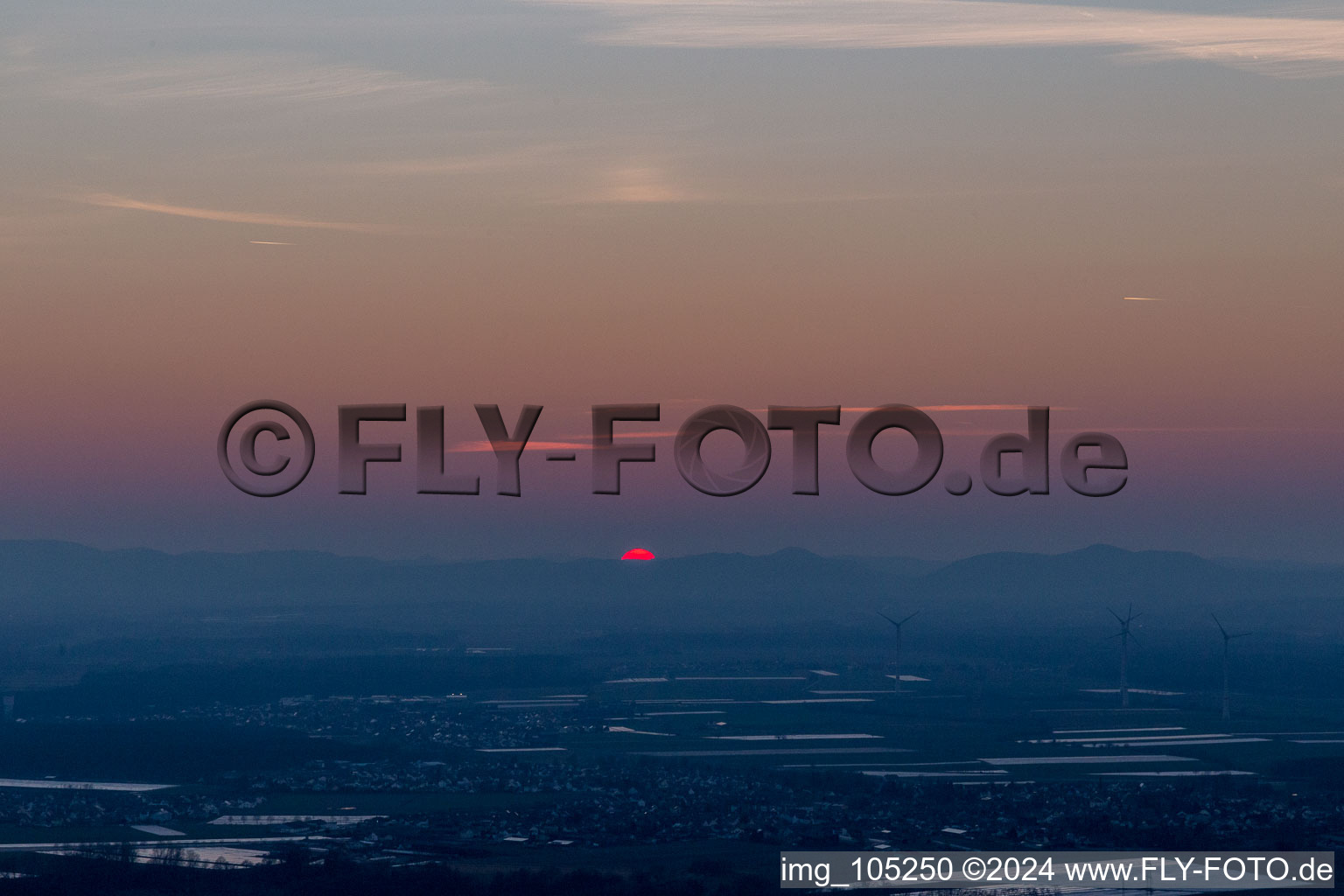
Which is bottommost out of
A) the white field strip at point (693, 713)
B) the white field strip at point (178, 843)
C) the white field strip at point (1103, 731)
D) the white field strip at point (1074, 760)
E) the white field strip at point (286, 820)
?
the white field strip at point (178, 843)

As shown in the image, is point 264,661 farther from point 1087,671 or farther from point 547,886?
point 547,886

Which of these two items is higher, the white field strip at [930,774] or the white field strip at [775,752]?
the white field strip at [775,752]

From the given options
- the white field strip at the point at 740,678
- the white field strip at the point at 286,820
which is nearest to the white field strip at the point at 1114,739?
the white field strip at the point at 286,820

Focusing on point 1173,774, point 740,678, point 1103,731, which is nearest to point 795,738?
point 1103,731

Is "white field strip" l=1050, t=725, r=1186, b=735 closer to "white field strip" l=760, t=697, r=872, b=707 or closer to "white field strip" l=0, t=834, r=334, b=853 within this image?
"white field strip" l=760, t=697, r=872, b=707

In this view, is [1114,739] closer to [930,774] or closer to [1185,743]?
[1185,743]

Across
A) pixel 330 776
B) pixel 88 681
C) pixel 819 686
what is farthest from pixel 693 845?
pixel 88 681

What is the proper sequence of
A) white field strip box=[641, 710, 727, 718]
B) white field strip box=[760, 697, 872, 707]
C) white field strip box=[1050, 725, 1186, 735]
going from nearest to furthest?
white field strip box=[1050, 725, 1186, 735], white field strip box=[641, 710, 727, 718], white field strip box=[760, 697, 872, 707]

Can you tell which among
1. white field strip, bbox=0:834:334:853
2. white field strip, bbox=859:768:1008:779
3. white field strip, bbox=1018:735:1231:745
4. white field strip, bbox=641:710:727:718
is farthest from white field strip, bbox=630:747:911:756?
white field strip, bbox=0:834:334:853

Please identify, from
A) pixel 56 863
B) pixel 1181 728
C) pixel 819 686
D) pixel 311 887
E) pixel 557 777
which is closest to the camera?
pixel 311 887

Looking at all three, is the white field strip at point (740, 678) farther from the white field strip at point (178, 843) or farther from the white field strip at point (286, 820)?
the white field strip at point (178, 843)

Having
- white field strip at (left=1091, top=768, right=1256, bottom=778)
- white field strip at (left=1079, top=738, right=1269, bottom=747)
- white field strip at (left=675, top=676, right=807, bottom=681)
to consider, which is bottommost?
white field strip at (left=1091, top=768, right=1256, bottom=778)
